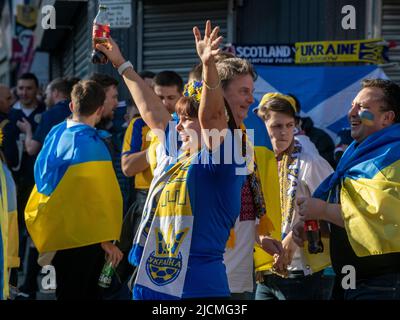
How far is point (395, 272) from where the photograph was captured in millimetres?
4699

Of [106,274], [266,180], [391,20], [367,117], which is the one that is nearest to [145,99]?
[266,180]

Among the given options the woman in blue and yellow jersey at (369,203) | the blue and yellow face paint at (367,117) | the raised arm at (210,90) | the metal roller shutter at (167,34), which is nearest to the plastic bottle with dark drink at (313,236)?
the woman in blue and yellow jersey at (369,203)

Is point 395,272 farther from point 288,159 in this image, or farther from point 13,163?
point 13,163

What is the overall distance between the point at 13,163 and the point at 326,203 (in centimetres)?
519

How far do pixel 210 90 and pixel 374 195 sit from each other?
1344 millimetres

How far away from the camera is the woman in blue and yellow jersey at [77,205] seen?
6172 millimetres

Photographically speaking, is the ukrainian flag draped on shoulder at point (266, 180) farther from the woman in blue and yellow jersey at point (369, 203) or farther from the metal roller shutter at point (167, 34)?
the metal roller shutter at point (167, 34)

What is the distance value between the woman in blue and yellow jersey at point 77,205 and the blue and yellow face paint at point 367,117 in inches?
84.1

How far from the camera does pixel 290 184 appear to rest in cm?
584

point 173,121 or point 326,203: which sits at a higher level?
point 173,121

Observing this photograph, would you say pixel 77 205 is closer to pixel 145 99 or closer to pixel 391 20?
pixel 145 99
